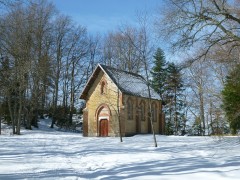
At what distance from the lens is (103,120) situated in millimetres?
40125

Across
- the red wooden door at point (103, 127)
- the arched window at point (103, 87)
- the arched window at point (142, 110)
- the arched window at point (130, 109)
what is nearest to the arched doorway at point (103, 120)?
the red wooden door at point (103, 127)

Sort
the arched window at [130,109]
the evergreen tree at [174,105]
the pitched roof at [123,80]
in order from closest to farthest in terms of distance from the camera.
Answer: the pitched roof at [123,80] → the arched window at [130,109] → the evergreen tree at [174,105]

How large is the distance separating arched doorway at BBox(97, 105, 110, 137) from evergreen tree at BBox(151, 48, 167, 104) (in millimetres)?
17767

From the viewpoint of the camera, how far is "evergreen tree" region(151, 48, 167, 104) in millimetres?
56906

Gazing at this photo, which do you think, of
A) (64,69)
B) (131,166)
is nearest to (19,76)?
(64,69)

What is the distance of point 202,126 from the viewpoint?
163 feet

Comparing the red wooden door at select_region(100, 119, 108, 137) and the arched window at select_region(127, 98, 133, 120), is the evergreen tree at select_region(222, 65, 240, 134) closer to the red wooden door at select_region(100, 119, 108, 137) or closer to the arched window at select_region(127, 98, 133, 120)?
the arched window at select_region(127, 98, 133, 120)

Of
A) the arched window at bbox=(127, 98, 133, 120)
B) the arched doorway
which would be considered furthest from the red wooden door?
the arched window at bbox=(127, 98, 133, 120)

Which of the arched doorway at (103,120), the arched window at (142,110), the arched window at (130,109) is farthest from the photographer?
the arched window at (142,110)

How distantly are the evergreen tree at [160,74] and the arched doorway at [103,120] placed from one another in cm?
1777

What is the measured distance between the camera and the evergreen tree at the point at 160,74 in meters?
56.9

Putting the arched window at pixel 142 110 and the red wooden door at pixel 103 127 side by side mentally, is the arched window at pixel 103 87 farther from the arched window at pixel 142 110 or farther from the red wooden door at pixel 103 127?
the arched window at pixel 142 110

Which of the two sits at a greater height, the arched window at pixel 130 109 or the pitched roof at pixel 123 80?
the pitched roof at pixel 123 80

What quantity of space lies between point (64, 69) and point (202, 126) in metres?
23.6
